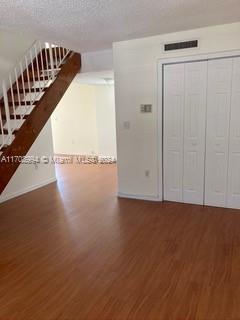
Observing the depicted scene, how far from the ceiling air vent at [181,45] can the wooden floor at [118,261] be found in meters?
2.35

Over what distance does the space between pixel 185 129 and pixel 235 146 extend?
29.3 inches

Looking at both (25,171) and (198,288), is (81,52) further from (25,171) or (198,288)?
(198,288)

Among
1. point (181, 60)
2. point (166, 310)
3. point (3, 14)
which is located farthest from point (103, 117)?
point (166, 310)

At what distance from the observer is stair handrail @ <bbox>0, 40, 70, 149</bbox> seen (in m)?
4.04

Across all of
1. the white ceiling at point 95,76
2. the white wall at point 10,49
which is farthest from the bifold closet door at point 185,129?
the white wall at point 10,49

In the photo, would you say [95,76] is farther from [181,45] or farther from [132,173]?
[132,173]

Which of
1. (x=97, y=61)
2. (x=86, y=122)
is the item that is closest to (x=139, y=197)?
(x=97, y=61)

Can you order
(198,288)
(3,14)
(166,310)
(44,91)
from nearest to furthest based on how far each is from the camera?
1. (166,310)
2. (198,288)
3. (3,14)
4. (44,91)

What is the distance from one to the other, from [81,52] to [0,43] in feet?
4.52

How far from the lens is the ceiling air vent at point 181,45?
3.64 metres

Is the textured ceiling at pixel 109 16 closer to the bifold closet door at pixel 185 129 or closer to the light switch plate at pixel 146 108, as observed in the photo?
the bifold closet door at pixel 185 129

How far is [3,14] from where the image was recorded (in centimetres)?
296

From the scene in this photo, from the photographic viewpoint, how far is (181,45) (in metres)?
3.72

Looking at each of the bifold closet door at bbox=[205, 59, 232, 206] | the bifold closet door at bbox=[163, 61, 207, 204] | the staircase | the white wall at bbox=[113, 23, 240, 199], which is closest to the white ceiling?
the staircase
